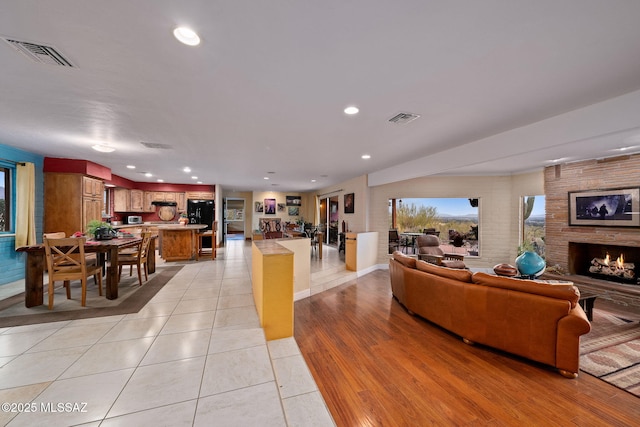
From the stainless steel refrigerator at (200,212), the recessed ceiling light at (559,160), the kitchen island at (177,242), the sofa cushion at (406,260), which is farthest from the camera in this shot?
the stainless steel refrigerator at (200,212)

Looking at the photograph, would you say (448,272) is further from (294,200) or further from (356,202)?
(294,200)

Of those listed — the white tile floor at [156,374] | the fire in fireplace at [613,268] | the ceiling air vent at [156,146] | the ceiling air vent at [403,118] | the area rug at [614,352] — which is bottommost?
the area rug at [614,352]

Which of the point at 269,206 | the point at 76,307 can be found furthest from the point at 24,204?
the point at 269,206

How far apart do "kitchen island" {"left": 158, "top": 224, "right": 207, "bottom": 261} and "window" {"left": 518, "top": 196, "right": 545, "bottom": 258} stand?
8.60 m

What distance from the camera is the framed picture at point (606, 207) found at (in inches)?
165

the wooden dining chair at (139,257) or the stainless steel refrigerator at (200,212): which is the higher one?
the stainless steel refrigerator at (200,212)

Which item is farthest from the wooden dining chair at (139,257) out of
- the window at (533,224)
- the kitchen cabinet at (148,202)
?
the window at (533,224)

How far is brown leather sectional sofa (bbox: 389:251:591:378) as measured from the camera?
7.63 feet

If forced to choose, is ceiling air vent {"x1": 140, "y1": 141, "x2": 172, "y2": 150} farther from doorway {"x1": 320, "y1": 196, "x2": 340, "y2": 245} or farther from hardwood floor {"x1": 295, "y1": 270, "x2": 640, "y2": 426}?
doorway {"x1": 320, "y1": 196, "x2": 340, "y2": 245}

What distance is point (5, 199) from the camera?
176 inches

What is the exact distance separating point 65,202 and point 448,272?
296 inches

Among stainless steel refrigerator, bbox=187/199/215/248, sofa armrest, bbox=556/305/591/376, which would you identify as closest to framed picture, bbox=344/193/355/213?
stainless steel refrigerator, bbox=187/199/215/248

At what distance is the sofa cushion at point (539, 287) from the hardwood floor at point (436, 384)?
77 cm

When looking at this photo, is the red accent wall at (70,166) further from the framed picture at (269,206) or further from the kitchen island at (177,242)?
the framed picture at (269,206)
